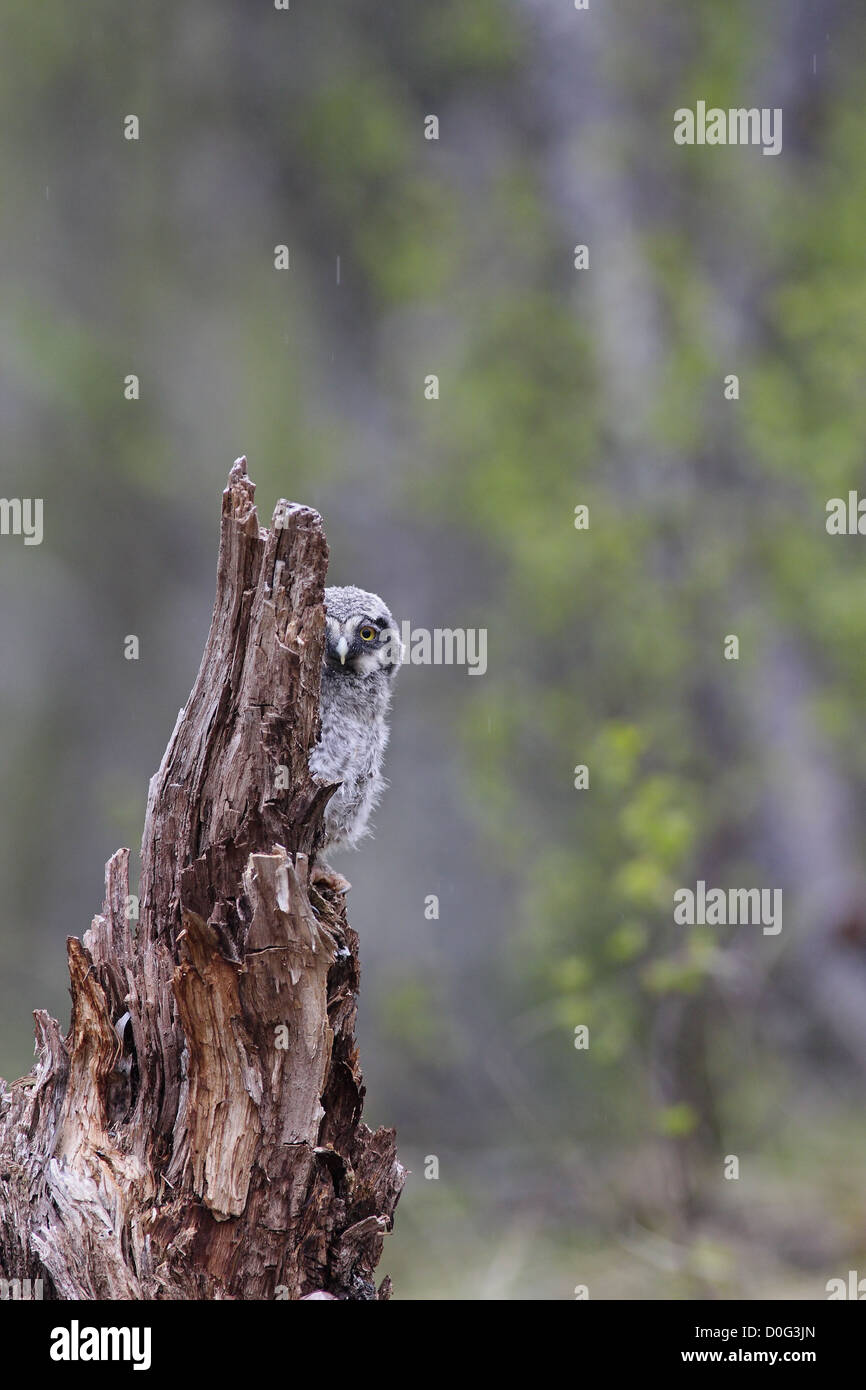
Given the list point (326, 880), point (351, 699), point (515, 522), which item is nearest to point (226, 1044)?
point (326, 880)

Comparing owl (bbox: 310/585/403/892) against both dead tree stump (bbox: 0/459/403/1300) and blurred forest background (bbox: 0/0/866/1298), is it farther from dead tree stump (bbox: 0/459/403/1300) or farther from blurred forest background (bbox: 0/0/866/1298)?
blurred forest background (bbox: 0/0/866/1298)

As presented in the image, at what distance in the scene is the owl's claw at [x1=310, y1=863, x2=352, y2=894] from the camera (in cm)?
402

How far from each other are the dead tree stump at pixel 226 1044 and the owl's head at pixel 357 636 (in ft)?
4.07

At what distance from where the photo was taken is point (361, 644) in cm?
481

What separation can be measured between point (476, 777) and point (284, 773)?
663 centimetres

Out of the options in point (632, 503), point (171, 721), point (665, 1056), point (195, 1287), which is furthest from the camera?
point (171, 721)

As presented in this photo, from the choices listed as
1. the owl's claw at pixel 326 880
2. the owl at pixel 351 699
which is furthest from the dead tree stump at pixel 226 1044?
the owl at pixel 351 699

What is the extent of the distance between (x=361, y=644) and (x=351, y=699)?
0.75 ft

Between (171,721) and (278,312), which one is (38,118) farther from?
(171,721)

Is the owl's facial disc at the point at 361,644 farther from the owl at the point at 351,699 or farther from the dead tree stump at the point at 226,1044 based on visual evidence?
the dead tree stump at the point at 226,1044

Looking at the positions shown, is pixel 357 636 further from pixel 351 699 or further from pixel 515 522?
pixel 515 522

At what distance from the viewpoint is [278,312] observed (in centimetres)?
1161

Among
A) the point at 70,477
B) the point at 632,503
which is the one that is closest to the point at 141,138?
the point at 70,477

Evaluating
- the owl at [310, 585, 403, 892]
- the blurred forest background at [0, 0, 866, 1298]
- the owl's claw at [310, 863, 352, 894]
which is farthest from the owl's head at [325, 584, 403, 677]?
the blurred forest background at [0, 0, 866, 1298]
